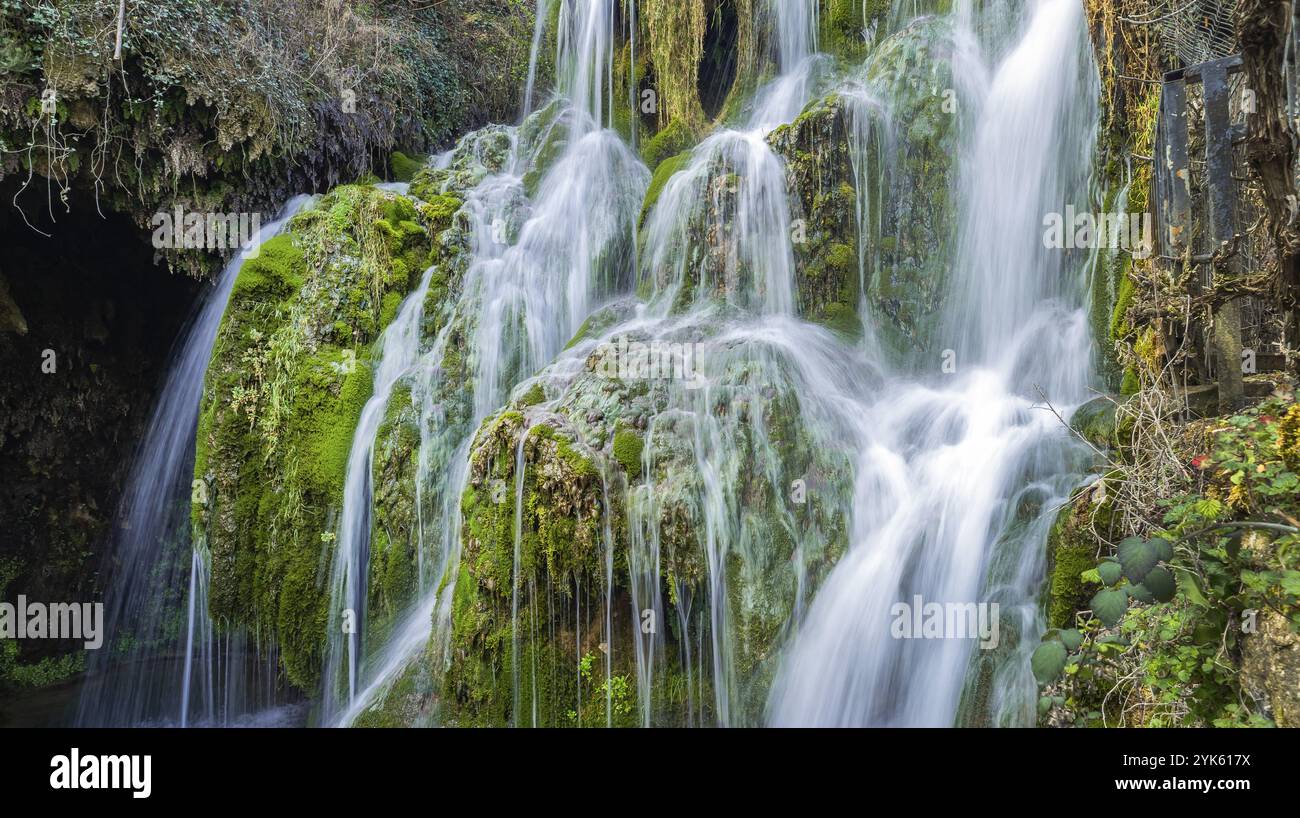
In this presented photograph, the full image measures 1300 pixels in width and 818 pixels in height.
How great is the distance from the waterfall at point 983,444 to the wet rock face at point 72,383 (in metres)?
8.36

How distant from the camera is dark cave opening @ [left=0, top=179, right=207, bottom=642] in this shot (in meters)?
9.15

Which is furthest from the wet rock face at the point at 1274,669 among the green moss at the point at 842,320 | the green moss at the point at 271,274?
the green moss at the point at 271,274

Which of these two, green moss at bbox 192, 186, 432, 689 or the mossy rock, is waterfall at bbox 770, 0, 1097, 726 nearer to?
A: the mossy rock

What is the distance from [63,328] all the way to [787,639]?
9.56 m

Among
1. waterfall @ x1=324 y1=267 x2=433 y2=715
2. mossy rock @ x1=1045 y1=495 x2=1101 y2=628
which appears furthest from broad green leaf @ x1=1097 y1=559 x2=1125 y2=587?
waterfall @ x1=324 y1=267 x2=433 y2=715

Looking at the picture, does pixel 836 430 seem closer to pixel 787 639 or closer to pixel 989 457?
pixel 989 457

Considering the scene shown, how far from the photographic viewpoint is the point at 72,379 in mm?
9719

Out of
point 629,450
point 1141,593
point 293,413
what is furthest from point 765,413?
point 293,413

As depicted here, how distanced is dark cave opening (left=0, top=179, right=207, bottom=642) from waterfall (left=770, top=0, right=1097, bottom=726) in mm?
8300

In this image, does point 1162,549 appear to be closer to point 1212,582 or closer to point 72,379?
point 1212,582

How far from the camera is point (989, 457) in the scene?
5.21 meters

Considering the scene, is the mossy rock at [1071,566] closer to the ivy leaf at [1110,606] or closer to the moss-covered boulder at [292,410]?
the ivy leaf at [1110,606]

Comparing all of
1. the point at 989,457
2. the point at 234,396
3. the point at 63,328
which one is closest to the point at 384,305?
the point at 234,396

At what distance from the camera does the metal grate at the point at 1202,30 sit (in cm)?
411
